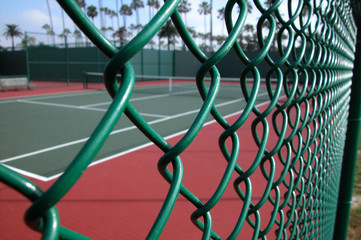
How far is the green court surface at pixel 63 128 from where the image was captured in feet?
20.9

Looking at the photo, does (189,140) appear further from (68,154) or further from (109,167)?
(68,154)

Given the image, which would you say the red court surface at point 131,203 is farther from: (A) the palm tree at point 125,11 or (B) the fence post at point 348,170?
(A) the palm tree at point 125,11

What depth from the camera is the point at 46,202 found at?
1.05ft

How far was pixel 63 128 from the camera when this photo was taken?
9312 millimetres

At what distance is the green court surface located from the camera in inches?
251

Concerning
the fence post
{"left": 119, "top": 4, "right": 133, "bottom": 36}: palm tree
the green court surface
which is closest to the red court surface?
the green court surface

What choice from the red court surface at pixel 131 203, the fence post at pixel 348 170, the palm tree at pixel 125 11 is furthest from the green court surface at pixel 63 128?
the palm tree at pixel 125 11

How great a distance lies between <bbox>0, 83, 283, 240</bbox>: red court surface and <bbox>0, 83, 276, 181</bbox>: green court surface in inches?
31.0

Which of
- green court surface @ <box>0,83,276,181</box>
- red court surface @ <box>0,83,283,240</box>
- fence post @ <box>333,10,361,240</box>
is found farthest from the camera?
green court surface @ <box>0,83,276,181</box>

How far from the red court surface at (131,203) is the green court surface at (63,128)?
2.58 ft

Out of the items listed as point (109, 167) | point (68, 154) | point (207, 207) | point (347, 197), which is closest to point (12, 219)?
point (109, 167)

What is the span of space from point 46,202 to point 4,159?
23.0ft

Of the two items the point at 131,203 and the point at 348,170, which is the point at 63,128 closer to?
the point at 131,203

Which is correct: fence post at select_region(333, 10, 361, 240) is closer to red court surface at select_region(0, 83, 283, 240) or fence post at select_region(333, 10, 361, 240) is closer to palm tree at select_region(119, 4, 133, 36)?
red court surface at select_region(0, 83, 283, 240)
